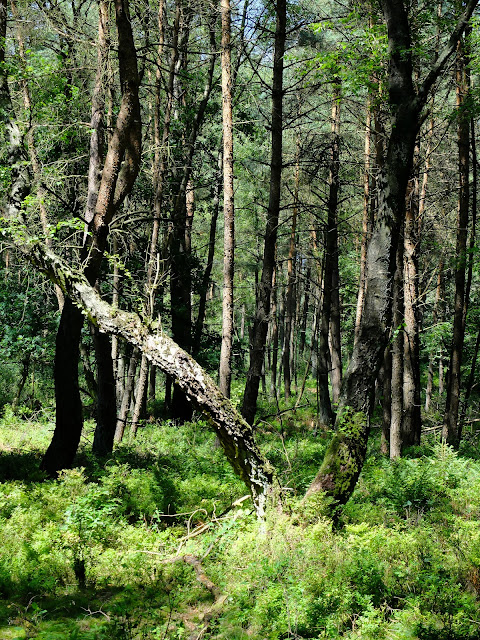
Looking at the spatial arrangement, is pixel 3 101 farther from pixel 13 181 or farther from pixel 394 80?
pixel 394 80

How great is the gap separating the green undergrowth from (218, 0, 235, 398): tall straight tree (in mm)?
2648

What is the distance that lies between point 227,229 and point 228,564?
6313mm

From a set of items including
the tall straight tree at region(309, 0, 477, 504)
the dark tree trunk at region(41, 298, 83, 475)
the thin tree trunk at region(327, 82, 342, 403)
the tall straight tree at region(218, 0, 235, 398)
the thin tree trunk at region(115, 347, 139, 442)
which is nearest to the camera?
the tall straight tree at region(309, 0, 477, 504)

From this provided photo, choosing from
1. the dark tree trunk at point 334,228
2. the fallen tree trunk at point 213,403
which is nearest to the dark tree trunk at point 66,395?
the fallen tree trunk at point 213,403

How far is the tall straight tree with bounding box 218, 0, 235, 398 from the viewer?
9461 mm

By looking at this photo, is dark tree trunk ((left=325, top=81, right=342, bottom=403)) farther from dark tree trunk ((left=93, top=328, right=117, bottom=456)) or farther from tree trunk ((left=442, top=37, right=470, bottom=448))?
dark tree trunk ((left=93, top=328, right=117, bottom=456))

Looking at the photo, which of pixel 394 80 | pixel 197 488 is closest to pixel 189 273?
pixel 197 488

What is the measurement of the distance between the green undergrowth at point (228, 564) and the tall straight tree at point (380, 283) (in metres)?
0.52

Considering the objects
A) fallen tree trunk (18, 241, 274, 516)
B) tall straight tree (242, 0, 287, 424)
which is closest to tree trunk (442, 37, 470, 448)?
tall straight tree (242, 0, 287, 424)

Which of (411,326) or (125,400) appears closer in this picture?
(411,326)

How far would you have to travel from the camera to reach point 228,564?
4.73m

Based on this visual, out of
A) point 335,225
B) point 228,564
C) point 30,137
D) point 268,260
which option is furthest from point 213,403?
point 335,225

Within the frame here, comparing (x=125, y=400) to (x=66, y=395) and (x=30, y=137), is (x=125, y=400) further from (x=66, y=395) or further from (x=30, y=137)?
(x=30, y=137)

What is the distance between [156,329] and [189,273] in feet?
31.7
